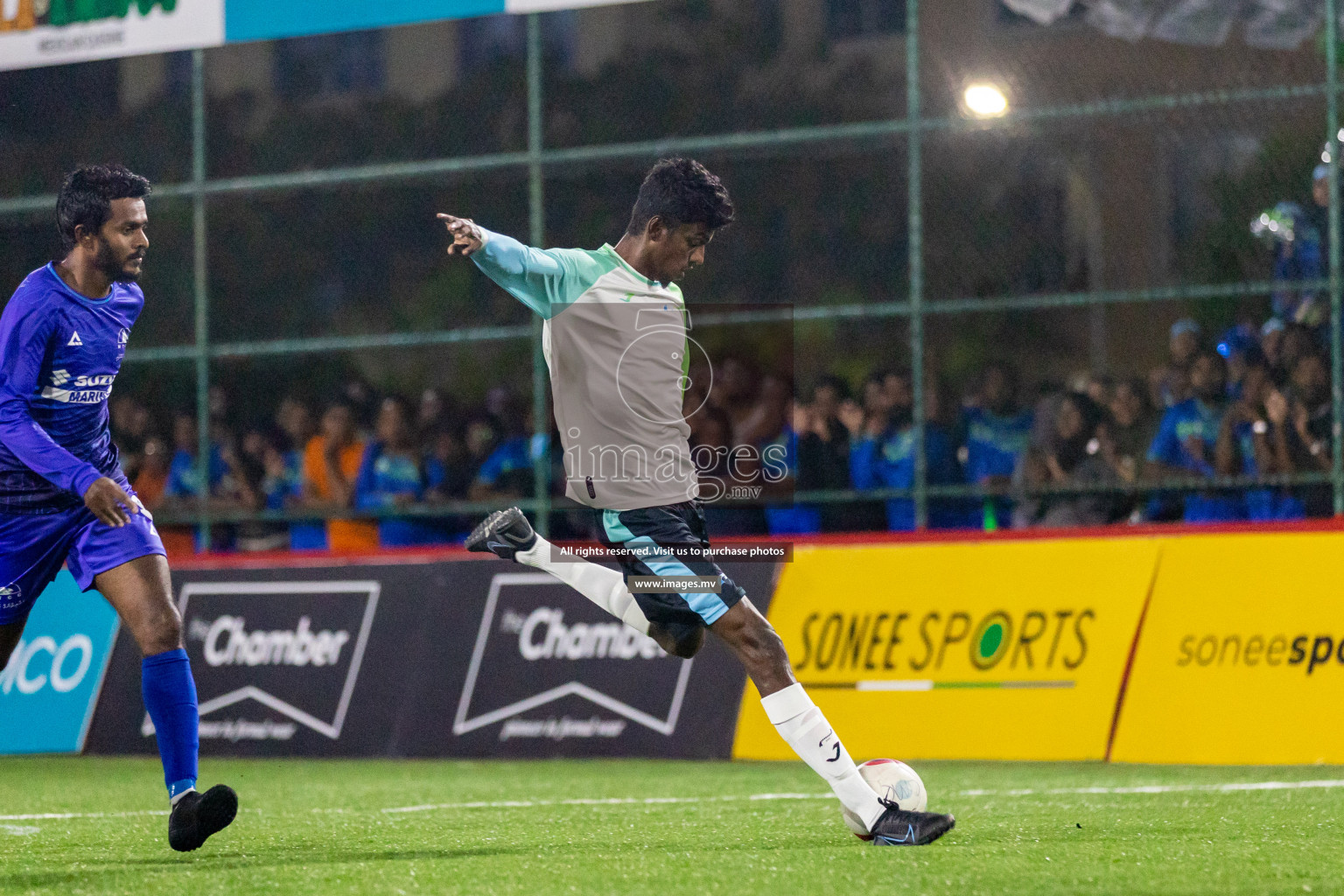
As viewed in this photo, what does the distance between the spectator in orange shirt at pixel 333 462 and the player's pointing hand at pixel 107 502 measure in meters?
7.20

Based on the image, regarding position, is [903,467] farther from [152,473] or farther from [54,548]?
[54,548]

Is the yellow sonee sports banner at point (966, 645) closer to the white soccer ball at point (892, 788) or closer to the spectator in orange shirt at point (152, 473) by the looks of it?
the white soccer ball at point (892, 788)

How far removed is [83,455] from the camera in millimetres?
6488

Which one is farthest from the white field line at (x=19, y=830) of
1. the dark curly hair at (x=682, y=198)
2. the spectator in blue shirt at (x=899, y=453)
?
the spectator in blue shirt at (x=899, y=453)

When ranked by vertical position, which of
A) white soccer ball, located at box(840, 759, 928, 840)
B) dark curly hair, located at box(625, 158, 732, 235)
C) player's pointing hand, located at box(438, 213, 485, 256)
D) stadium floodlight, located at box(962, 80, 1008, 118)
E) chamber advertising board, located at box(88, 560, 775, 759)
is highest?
stadium floodlight, located at box(962, 80, 1008, 118)

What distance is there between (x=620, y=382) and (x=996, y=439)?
20.7 ft

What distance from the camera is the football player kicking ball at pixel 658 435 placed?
6.12m

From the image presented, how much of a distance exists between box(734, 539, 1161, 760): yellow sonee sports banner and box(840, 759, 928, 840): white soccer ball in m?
3.61

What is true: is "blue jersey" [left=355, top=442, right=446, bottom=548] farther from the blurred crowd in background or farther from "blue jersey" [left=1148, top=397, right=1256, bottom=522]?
"blue jersey" [left=1148, top=397, right=1256, bottom=522]

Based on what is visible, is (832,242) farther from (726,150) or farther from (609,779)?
(609,779)

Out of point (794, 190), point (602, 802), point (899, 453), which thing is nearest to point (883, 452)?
point (899, 453)

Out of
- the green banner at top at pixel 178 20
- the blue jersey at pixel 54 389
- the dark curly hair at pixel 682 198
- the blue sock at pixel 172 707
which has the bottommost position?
the blue sock at pixel 172 707

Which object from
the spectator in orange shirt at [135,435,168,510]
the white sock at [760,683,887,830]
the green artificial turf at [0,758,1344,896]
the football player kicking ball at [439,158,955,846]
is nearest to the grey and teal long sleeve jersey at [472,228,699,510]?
the football player kicking ball at [439,158,955,846]

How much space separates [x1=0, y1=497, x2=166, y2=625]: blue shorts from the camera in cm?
642
